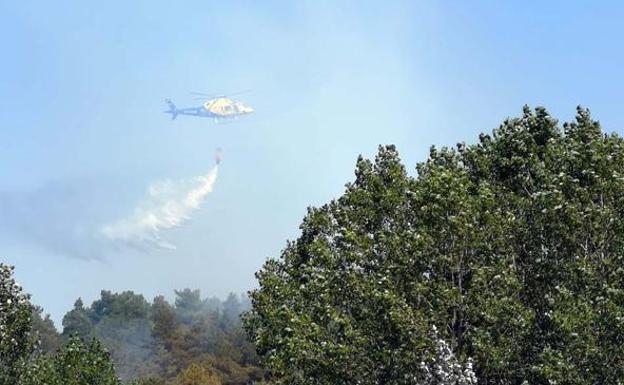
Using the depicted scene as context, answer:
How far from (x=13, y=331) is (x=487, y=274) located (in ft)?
59.4

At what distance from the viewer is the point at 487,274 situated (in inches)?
1115

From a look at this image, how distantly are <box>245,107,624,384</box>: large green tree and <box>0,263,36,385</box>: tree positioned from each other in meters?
9.75

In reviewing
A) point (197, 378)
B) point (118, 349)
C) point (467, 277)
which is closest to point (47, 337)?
point (118, 349)

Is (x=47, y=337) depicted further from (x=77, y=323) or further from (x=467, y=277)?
(x=467, y=277)

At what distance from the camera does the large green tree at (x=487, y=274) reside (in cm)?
2615

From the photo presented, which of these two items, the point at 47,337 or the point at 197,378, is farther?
the point at 47,337

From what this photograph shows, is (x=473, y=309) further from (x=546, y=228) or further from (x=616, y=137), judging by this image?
(x=616, y=137)

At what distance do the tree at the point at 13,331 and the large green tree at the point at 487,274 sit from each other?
9.75 metres

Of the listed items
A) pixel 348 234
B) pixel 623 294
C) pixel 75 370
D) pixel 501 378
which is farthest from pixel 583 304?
pixel 75 370

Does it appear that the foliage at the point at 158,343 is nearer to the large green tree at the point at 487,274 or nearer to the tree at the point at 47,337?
the tree at the point at 47,337

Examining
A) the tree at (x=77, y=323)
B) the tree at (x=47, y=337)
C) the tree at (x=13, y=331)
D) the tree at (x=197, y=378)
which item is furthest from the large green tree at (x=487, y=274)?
the tree at (x=77, y=323)

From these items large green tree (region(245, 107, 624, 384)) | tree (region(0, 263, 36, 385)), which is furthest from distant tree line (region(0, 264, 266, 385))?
large green tree (region(245, 107, 624, 384))

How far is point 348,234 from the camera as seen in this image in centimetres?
3177

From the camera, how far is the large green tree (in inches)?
1030
